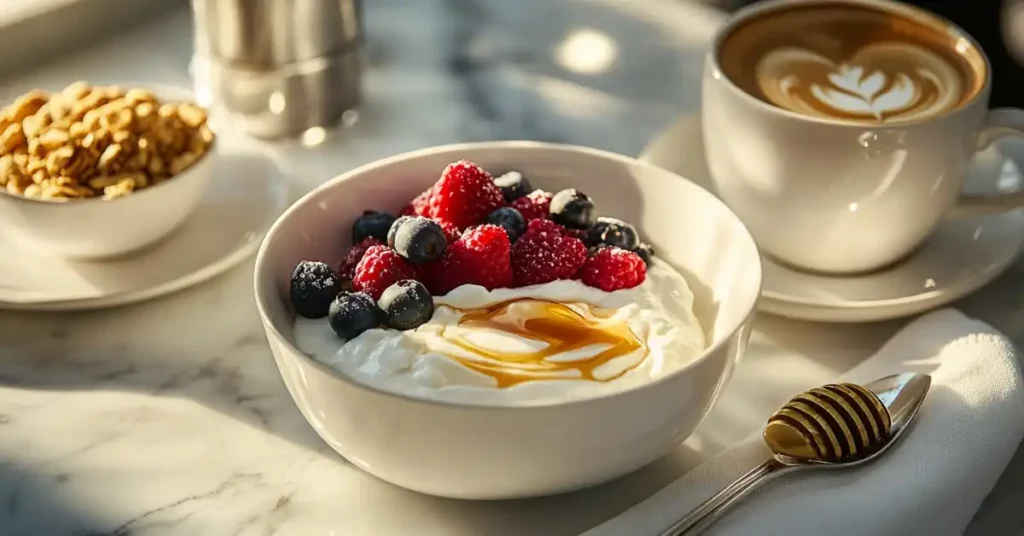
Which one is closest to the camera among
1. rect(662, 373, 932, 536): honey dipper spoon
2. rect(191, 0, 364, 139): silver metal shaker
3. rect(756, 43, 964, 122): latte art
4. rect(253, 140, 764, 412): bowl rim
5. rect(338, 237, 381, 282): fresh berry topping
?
rect(253, 140, 764, 412): bowl rim

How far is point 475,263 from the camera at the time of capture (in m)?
0.83

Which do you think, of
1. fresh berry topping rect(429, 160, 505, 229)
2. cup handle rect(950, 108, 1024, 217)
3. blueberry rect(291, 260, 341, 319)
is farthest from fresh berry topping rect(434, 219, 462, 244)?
cup handle rect(950, 108, 1024, 217)

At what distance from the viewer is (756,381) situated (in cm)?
90

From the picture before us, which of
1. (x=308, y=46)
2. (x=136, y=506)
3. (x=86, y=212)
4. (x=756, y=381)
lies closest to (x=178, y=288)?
(x=86, y=212)

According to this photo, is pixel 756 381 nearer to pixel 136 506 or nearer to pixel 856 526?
pixel 856 526

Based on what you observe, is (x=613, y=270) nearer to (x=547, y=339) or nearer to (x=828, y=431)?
(x=547, y=339)

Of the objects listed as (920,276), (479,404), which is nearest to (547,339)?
(479,404)

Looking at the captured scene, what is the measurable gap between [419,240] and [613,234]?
165mm

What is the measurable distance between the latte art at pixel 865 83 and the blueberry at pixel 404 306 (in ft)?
1.35

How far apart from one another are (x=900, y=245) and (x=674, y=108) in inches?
16.7

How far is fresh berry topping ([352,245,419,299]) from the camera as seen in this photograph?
32.2 inches

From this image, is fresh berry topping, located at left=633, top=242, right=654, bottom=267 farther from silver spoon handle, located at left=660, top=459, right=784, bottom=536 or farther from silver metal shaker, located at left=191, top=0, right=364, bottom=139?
silver metal shaker, located at left=191, top=0, right=364, bottom=139

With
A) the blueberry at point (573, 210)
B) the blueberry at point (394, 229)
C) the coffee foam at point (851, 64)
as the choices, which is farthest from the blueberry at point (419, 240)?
the coffee foam at point (851, 64)

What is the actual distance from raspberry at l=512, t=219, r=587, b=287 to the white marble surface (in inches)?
6.6
